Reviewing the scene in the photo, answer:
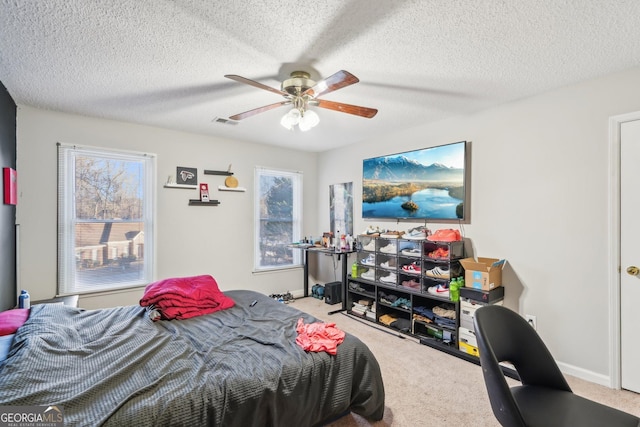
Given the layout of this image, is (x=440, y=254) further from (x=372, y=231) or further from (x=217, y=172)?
(x=217, y=172)

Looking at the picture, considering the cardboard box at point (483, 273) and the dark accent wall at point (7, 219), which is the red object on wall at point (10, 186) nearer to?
the dark accent wall at point (7, 219)

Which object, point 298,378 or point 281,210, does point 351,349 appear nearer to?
point 298,378

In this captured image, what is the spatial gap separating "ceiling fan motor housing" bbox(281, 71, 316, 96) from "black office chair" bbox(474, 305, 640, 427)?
1868 mm

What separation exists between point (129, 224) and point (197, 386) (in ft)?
9.20

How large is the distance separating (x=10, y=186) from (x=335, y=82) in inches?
116

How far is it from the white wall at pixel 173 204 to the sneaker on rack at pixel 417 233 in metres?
1.99

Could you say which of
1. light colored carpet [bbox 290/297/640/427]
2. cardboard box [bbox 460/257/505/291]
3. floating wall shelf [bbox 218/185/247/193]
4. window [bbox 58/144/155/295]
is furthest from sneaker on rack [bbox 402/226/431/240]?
window [bbox 58/144/155/295]

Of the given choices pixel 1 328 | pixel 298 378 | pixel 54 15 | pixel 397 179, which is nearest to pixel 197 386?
pixel 298 378

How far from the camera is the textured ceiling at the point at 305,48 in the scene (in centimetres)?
160

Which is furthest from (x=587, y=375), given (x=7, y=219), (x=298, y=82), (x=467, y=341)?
(x=7, y=219)

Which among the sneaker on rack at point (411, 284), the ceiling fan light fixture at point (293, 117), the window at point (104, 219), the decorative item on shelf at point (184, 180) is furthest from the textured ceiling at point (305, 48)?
the sneaker on rack at point (411, 284)

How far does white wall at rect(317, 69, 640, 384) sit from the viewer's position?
7.73 feet

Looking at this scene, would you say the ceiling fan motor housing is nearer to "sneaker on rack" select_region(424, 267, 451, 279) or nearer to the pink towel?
the pink towel

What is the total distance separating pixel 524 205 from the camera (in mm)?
2791
